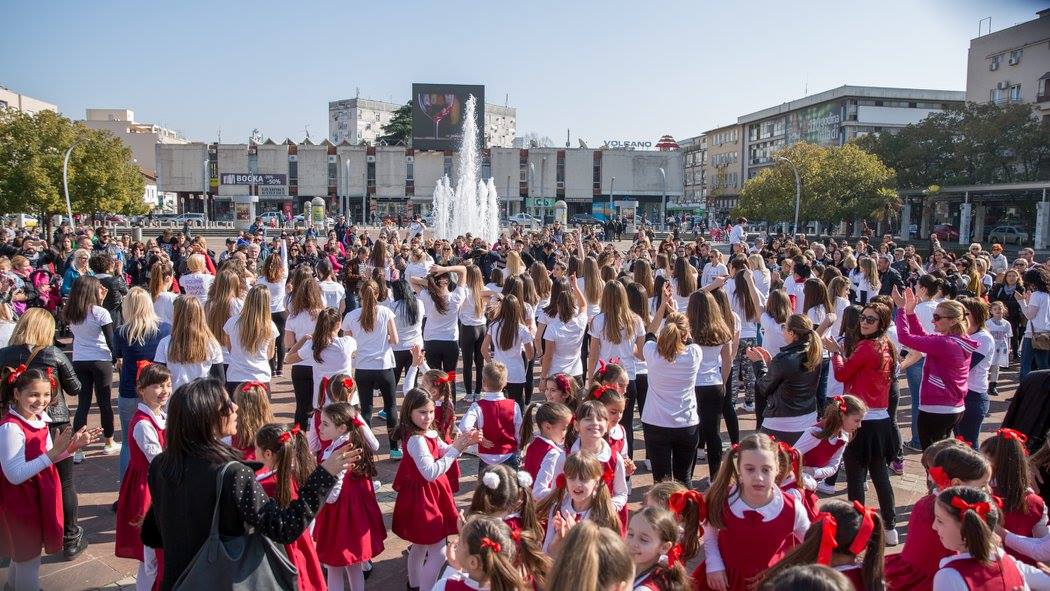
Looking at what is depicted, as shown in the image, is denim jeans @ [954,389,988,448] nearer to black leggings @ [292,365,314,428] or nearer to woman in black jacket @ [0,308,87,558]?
black leggings @ [292,365,314,428]

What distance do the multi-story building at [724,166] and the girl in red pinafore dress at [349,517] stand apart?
7724 centimetres

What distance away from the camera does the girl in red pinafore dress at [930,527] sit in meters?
3.26

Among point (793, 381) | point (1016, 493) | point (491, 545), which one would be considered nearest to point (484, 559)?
point (491, 545)

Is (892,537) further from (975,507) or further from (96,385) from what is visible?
(96,385)

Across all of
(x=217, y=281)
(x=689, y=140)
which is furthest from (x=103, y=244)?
(x=689, y=140)

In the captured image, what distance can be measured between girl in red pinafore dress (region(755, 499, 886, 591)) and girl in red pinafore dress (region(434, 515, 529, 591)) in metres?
1.00

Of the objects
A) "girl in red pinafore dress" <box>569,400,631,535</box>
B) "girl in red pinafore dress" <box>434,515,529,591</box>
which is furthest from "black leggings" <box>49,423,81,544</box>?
"girl in red pinafore dress" <box>569,400,631,535</box>

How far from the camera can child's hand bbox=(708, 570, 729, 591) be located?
131 inches

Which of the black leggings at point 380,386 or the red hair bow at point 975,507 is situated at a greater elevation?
the red hair bow at point 975,507

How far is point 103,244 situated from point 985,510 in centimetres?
1653

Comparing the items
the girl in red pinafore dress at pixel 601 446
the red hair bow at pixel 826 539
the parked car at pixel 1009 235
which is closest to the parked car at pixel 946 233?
the parked car at pixel 1009 235

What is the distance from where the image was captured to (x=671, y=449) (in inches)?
211

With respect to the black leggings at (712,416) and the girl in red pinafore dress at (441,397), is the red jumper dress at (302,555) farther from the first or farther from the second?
the black leggings at (712,416)

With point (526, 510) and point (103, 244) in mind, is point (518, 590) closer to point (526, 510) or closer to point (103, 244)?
point (526, 510)
